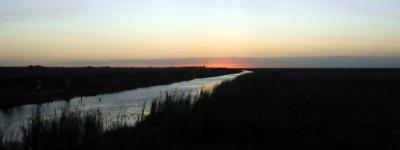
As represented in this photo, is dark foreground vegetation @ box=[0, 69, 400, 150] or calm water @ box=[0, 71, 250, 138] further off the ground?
dark foreground vegetation @ box=[0, 69, 400, 150]

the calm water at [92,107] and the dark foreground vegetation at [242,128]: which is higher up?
the dark foreground vegetation at [242,128]

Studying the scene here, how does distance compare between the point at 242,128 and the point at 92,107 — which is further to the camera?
the point at 92,107

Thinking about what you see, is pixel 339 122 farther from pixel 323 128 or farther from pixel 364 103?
pixel 364 103

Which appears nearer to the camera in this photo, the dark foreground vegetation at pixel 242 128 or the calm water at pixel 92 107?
the dark foreground vegetation at pixel 242 128

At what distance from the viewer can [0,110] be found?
24.5 m

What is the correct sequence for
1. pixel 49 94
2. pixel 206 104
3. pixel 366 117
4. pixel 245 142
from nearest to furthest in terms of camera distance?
pixel 245 142 → pixel 366 117 → pixel 206 104 → pixel 49 94

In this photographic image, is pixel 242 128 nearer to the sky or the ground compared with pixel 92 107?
nearer to the sky

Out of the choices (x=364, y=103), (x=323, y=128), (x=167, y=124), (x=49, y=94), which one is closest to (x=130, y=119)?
(x=167, y=124)

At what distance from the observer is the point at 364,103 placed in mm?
17438

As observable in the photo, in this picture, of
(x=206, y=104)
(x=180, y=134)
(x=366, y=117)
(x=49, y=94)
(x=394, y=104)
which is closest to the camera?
(x=180, y=134)

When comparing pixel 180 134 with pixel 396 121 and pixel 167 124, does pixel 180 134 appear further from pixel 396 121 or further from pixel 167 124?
pixel 396 121

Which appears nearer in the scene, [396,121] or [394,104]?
[396,121]

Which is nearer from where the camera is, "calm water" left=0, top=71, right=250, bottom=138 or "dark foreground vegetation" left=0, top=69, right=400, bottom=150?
"dark foreground vegetation" left=0, top=69, right=400, bottom=150

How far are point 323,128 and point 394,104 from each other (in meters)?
5.96
